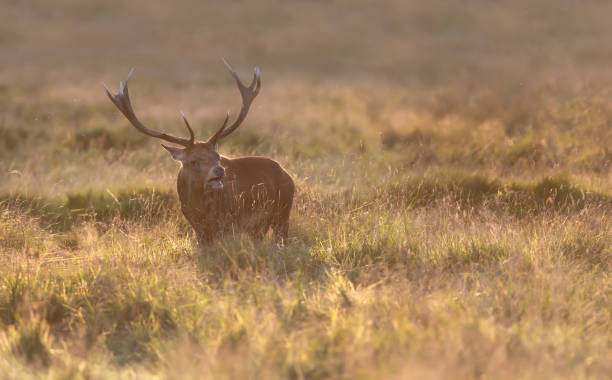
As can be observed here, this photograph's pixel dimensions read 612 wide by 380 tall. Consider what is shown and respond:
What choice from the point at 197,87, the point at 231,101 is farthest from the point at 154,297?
the point at 197,87

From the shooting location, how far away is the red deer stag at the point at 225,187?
630 cm

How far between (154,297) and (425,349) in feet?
7.89

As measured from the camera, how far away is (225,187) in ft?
21.7

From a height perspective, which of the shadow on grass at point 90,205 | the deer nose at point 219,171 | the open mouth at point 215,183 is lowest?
the shadow on grass at point 90,205

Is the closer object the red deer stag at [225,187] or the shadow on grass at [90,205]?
the red deer stag at [225,187]

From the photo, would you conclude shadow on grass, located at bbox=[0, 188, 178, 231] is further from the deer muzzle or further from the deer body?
the deer muzzle

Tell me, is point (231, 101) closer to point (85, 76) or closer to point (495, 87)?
point (495, 87)

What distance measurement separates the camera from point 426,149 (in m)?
12.9

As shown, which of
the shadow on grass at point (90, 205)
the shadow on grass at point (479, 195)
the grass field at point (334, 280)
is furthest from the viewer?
the shadow on grass at point (90, 205)

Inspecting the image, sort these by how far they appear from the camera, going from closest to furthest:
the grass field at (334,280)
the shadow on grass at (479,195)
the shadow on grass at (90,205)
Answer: the grass field at (334,280), the shadow on grass at (479,195), the shadow on grass at (90,205)

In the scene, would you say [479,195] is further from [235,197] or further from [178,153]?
[178,153]

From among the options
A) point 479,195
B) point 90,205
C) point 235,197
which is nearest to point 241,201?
point 235,197

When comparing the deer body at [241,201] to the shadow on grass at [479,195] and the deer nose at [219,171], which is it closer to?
the deer nose at [219,171]

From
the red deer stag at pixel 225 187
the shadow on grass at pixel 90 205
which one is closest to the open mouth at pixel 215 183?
the red deer stag at pixel 225 187
